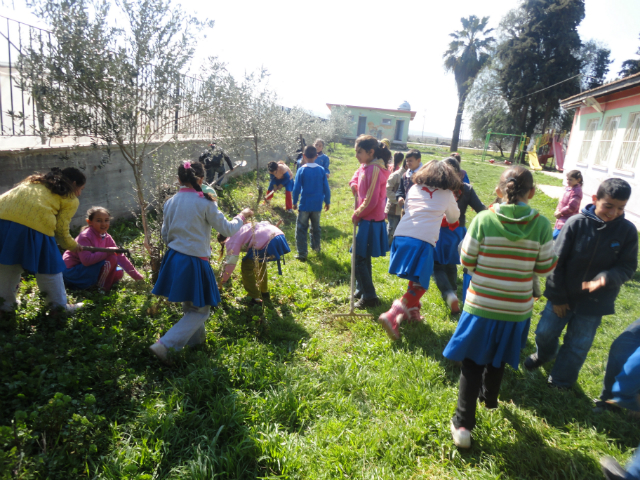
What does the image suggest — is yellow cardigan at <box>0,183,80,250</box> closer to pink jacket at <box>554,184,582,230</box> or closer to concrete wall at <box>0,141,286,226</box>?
concrete wall at <box>0,141,286,226</box>

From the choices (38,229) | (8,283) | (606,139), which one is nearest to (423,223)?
→ (38,229)

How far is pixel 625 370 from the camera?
8.54 feet

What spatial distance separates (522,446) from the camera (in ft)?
8.64

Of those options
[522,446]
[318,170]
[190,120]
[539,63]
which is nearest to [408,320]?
[522,446]

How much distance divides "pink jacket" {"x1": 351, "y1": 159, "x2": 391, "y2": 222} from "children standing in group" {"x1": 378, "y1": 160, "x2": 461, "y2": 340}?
26.9 inches

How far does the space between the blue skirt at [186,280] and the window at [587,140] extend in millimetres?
17620

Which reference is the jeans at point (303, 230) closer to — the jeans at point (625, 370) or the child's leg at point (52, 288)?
the child's leg at point (52, 288)

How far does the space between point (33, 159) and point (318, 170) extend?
406cm

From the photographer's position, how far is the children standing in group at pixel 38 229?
3375 mm

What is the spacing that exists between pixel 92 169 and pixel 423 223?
16.3 feet

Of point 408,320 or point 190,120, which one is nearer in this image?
point 408,320

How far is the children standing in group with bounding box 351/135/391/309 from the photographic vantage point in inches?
179

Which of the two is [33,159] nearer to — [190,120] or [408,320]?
[190,120]

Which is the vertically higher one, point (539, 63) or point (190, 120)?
point (539, 63)
